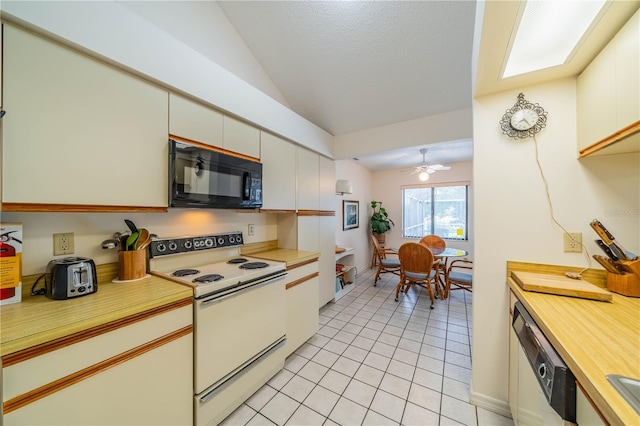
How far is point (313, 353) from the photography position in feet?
6.88

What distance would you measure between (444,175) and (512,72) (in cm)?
408

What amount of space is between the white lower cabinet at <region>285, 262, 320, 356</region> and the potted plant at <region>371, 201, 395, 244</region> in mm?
3097

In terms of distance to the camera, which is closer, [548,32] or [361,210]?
[548,32]

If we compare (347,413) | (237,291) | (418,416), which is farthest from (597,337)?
(237,291)

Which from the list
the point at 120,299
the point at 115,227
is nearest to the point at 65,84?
the point at 115,227

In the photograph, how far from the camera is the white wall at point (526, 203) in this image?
1.23 metres

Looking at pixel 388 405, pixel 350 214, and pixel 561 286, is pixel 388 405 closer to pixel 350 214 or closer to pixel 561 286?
pixel 561 286

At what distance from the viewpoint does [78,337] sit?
0.88 meters

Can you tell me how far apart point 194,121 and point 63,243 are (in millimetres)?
1019

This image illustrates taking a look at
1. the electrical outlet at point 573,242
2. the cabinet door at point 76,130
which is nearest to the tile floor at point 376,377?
the electrical outlet at point 573,242

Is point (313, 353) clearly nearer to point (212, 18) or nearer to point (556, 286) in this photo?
point (556, 286)

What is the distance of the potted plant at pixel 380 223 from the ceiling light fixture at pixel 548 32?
3960mm

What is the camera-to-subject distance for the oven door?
4.25ft

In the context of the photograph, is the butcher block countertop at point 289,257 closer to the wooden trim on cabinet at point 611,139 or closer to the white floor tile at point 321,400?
the white floor tile at point 321,400
